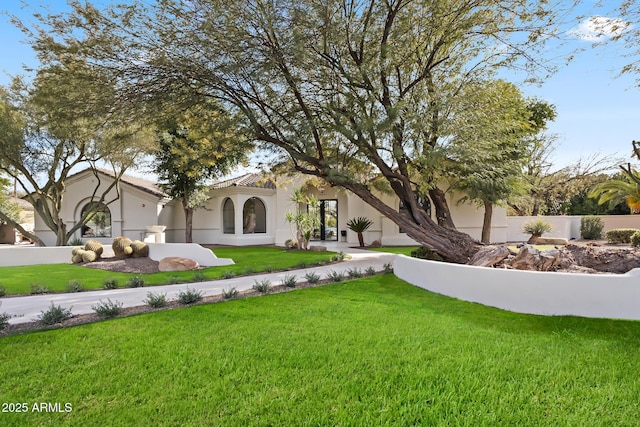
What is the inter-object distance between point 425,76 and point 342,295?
22.6ft

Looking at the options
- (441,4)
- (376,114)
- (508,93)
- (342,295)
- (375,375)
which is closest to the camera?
A: (375,375)

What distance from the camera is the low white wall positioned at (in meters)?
5.64

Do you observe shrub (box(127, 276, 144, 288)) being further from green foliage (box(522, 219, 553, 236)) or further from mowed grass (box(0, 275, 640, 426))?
green foliage (box(522, 219, 553, 236))

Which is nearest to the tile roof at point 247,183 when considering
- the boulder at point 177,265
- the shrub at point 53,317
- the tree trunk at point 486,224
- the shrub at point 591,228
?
the boulder at point 177,265

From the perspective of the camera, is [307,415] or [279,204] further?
[279,204]

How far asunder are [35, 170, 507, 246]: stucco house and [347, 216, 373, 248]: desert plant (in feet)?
1.99

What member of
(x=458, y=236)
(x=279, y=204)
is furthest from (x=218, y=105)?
(x=279, y=204)

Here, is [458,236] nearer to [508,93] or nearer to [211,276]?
[508,93]

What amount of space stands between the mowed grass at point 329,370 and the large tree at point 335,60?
5216 mm

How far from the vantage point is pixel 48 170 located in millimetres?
17859

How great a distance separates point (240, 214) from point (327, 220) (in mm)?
5620

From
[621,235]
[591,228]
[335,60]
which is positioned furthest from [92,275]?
[591,228]

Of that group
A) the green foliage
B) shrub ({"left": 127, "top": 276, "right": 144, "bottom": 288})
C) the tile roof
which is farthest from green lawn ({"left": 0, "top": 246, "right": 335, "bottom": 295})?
the green foliage

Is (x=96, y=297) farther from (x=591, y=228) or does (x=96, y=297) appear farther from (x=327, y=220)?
(x=591, y=228)
